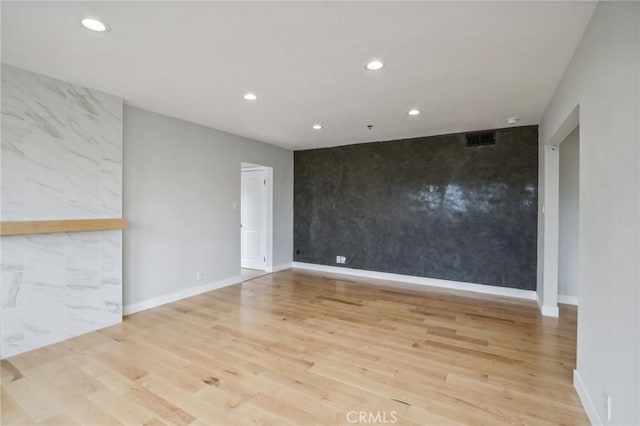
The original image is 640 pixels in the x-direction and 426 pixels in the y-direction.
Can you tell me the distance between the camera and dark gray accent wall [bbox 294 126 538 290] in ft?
15.1

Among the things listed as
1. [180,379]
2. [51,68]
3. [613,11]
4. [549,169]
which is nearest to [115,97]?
[51,68]

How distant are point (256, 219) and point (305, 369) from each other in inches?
170

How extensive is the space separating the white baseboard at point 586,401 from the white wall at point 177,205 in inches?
176

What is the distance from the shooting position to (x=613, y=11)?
5.12ft

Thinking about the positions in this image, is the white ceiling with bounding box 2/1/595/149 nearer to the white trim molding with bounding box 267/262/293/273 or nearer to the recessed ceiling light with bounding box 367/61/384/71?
the recessed ceiling light with bounding box 367/61/384/71

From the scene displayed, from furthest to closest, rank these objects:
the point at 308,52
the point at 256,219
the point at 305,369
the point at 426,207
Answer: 1. the point at 256,219
2. the point at 426,207
3. the point at 305,369
4. the point at 308,52

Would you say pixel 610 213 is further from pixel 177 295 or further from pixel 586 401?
pixel 177 295

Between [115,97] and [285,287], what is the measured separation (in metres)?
3.53

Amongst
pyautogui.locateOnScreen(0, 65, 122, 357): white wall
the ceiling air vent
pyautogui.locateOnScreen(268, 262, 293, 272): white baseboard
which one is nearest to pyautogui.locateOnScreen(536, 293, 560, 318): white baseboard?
the ceiling air vent

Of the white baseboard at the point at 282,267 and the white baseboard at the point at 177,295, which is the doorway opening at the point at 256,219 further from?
the white baseboard at the point at 177,295

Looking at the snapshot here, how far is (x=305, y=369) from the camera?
99.5 inches

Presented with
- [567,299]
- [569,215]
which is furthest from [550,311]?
[569,215]

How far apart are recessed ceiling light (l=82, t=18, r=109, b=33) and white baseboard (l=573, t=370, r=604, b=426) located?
3.94 metres

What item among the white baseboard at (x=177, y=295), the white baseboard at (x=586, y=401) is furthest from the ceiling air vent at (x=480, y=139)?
the white baseboard at (x=177, y=295)
